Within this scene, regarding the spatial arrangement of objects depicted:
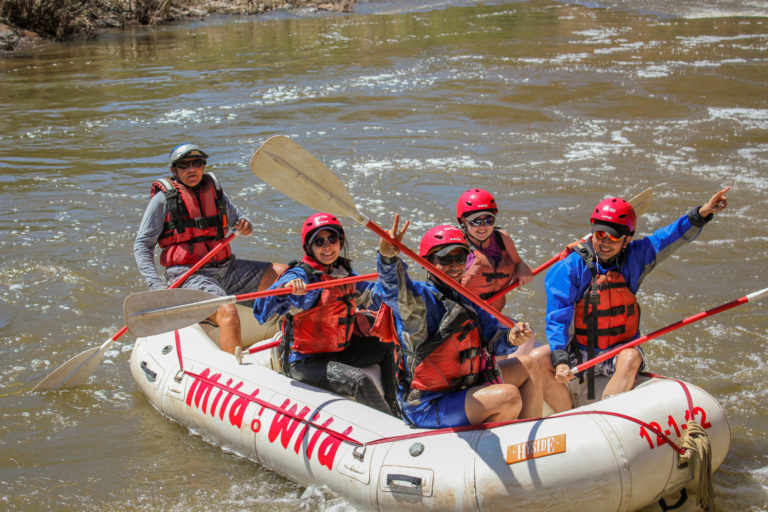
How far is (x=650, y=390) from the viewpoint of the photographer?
3.70 metres

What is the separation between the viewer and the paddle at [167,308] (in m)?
4.15

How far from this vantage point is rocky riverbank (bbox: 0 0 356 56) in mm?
21556

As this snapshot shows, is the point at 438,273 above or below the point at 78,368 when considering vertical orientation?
above

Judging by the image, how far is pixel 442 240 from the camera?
11.1 feet

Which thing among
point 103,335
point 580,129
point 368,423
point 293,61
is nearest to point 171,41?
point 293,61

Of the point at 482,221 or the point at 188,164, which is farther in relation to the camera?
the point at 188,164

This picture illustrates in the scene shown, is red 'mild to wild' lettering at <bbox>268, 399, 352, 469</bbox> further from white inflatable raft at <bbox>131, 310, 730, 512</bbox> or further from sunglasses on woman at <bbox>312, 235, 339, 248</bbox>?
sunglasses on woman at <bbox>312, 235, 339, 248</bbox>

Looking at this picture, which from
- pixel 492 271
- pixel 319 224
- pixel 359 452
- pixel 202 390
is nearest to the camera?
pixel 359 452

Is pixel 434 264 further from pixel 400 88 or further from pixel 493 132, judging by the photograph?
pixel 400 88

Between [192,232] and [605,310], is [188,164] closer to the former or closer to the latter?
[192,232]

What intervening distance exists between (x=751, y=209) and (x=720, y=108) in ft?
15.7

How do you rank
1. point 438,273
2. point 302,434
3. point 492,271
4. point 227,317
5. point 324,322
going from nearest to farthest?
point 438,273
point 302,434
point 324,322
point 492,271
point 227,317

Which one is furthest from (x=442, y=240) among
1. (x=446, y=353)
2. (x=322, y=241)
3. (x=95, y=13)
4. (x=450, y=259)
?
(x=95, y=13)

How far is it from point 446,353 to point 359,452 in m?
0.70
